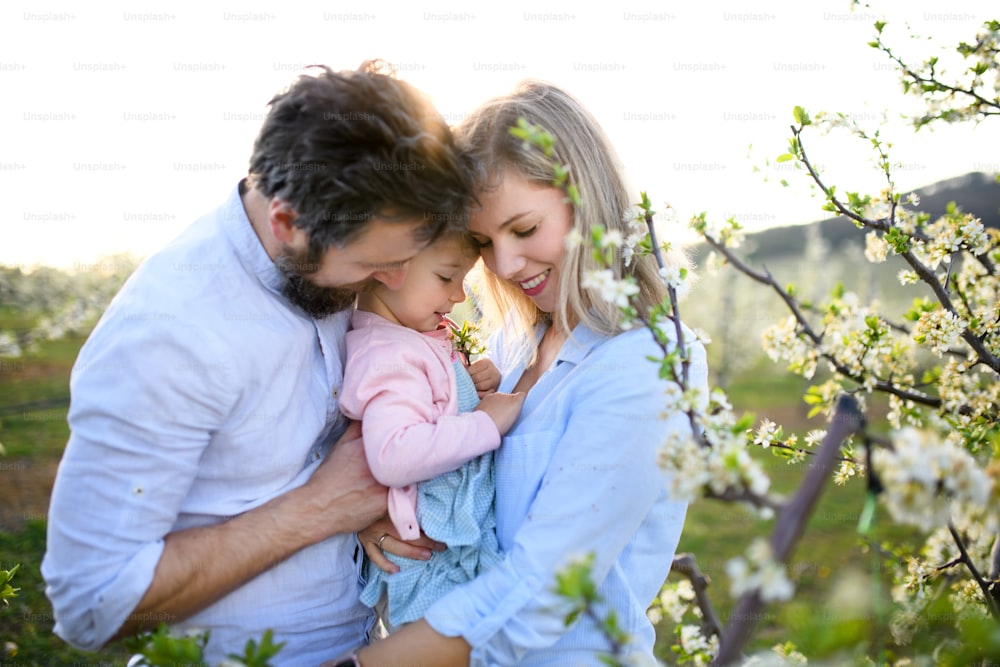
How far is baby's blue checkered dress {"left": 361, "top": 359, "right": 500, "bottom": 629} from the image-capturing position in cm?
215

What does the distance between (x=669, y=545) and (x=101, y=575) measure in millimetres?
1601

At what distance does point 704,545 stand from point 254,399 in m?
6.45

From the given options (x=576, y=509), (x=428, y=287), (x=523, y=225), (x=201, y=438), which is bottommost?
(x=576, y=509)

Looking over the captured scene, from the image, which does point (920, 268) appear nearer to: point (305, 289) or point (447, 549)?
point (447, 549)

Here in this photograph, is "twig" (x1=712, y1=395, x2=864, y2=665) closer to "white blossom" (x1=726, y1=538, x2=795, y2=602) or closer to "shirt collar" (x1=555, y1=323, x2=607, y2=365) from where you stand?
"white blossom" (x1=726, y1=538, x2=795, y2=602)

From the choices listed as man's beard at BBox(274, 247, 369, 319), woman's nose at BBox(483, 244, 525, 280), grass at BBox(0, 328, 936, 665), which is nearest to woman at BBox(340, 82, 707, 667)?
woman's nose at BBox(483, 244, 525, 280)

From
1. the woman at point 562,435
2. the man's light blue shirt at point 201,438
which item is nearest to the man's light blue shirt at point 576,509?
the woman at point 562,435

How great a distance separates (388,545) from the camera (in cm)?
219

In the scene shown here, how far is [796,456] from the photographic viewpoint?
Result: 8.40ft

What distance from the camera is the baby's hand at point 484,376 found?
269 centimetres

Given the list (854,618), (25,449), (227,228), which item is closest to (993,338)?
→ (854,618)

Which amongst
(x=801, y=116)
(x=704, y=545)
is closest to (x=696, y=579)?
(x=801, y=116)

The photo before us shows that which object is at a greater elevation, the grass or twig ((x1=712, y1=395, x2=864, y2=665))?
twig ((x1=712, y1=395, x2=864, y2=665))

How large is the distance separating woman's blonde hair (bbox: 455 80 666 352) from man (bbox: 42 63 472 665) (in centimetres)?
22
